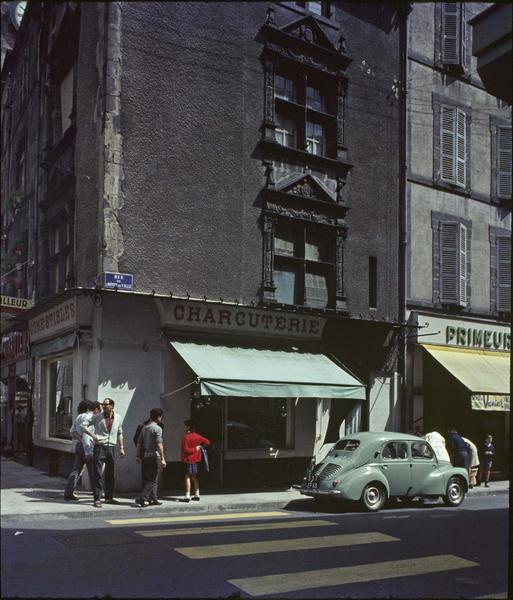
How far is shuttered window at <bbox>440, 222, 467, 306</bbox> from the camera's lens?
72.5ft

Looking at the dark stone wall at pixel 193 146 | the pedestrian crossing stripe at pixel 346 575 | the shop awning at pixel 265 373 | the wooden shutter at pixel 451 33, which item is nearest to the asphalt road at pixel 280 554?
the pedestrian crossing stripe at pixel 346 575

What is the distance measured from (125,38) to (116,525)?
1060cm

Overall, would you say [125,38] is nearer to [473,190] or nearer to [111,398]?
[111,398]

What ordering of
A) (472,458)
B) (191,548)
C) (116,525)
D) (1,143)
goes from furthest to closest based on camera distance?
1. (1,143)
2. (472,458)
3. (116,525)
4. (191,548)

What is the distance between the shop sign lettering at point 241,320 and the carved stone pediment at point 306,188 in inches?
125

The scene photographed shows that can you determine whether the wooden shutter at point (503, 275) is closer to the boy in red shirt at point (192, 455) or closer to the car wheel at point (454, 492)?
the car wheel at point (454, 492)

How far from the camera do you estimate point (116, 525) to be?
11.3m

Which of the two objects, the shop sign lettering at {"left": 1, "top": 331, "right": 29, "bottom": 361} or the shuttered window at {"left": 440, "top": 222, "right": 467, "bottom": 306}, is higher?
the shuttered window at {"left": 440, "top": 222, "right": 467, "bottom": 306}

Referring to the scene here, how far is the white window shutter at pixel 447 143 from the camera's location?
22.3m

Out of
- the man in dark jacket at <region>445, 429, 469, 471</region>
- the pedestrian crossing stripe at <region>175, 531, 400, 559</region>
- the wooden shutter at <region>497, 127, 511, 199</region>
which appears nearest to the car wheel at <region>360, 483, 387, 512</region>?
the pedestrian crossing stripe at <region>175, 531, 400, 559</region>

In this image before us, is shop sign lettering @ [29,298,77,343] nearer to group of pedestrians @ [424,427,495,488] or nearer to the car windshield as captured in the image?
the car windshield

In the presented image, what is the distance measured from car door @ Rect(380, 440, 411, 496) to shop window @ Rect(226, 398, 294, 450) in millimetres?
4038

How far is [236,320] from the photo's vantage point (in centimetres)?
1728

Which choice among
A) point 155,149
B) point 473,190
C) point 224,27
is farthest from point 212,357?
point 473,190
